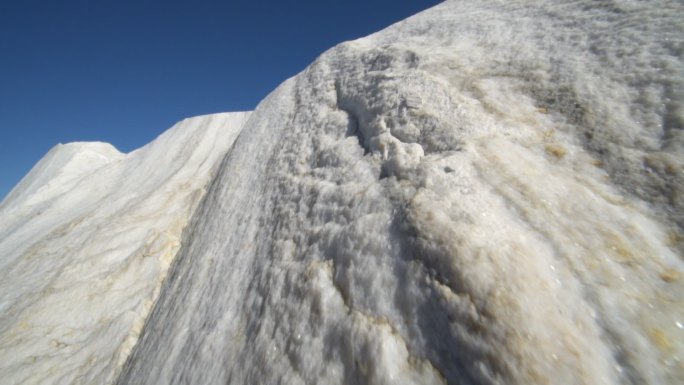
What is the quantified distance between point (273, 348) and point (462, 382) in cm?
173

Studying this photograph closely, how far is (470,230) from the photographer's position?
8.16 ft

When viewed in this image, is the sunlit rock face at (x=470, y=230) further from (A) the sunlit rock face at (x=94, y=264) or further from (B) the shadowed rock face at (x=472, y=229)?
(A) the sunlit rock face at (x=94, y=264)

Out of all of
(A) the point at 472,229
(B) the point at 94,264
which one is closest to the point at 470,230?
(A) the point at 472,229

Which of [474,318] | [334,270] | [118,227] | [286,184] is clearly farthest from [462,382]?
[118,227]

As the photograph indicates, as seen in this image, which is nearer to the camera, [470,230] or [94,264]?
[470,230]

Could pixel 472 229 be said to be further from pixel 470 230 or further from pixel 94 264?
pixel 94 264

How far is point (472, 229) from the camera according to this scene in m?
2.49

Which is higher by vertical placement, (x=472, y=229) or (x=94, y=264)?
(x=472, y=229)

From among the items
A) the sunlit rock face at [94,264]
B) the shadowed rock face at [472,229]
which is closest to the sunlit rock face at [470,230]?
the shadowed rock face at [472,229]

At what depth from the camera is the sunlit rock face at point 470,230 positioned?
2074 mm

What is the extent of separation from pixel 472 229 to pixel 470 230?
0.02m

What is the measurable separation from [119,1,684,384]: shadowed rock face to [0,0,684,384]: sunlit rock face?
0.05 feet

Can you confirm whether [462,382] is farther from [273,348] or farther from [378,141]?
[378,141]

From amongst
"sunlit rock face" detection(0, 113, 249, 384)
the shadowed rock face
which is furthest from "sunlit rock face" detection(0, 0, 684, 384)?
"sunlit rock face" detection(0, 113, 249, 384)
